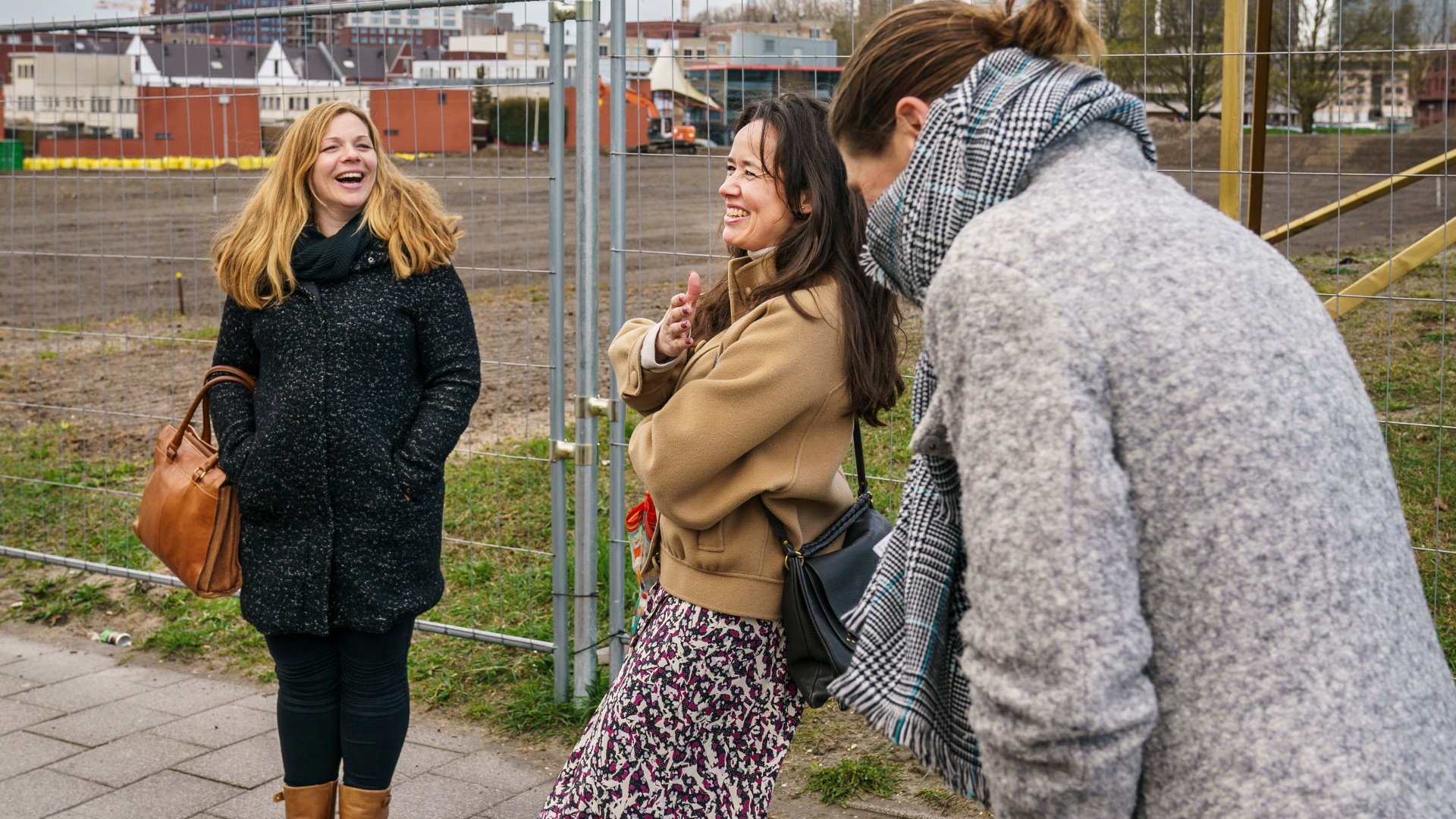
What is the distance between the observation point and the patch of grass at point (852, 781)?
392 centimetres

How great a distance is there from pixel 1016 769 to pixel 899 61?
0.81m

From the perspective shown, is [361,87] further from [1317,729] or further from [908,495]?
[1317,729]

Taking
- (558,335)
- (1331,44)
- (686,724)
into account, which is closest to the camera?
(686,724)

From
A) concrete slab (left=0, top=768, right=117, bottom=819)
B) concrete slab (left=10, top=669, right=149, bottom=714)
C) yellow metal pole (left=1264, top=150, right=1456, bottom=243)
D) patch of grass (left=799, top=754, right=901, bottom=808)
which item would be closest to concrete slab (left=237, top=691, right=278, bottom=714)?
concrete slab (left=10, top=669, right=149, bottom=714)

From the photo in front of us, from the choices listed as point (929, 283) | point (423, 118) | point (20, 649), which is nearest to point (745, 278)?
point (929, 283)

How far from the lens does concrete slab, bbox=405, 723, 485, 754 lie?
14.4 feet

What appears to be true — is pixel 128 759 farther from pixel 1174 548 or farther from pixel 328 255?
pixel 1174 548

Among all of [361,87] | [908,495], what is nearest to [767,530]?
[908,495]

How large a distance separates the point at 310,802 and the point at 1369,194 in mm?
3237

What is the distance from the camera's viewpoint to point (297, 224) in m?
3.29

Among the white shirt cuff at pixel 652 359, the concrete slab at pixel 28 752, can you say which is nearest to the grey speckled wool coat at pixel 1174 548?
the white shirt cuff at pixel 652 359

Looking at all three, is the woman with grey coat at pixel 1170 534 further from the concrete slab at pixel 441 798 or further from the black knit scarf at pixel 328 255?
the concrete slab at pixel 441 798

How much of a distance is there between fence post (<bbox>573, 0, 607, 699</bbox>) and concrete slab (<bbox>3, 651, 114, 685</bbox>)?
2.02 m

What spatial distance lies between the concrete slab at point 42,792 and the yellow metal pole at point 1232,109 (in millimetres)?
3563
